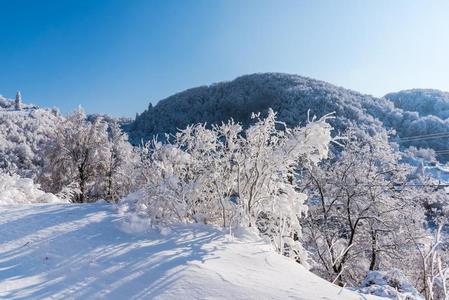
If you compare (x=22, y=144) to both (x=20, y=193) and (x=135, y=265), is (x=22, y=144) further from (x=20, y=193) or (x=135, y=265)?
(x=135, y=265)

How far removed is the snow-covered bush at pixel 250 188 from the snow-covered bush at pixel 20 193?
9.50ft

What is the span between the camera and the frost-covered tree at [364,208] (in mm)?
11734

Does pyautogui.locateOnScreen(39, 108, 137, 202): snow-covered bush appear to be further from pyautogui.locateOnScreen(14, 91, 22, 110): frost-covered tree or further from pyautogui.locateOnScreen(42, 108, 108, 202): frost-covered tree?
pyautogui.locateOnScreen(14, 91, 22, 110): frost-covered tree

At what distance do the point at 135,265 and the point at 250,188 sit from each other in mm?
2282

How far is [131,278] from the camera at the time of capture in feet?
10.6

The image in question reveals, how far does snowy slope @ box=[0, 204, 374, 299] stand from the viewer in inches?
119

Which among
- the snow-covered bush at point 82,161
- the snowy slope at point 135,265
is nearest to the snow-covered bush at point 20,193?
the snowy slope at point 135,265

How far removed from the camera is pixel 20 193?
7371mm

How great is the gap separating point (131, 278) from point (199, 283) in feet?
2.00

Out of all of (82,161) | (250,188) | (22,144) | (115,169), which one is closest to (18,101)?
(22,144)

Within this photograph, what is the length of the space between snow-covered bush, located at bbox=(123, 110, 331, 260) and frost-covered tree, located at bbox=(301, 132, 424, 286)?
636 cm

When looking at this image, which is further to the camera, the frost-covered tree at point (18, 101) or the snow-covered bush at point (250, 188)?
the frost-covered tree at point (18, 101)

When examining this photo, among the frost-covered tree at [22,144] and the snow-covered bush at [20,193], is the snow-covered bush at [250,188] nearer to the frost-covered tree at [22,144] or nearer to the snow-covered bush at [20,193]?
the snow-covered bush at [20,193]

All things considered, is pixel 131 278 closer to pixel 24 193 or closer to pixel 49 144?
pixel 24 193
